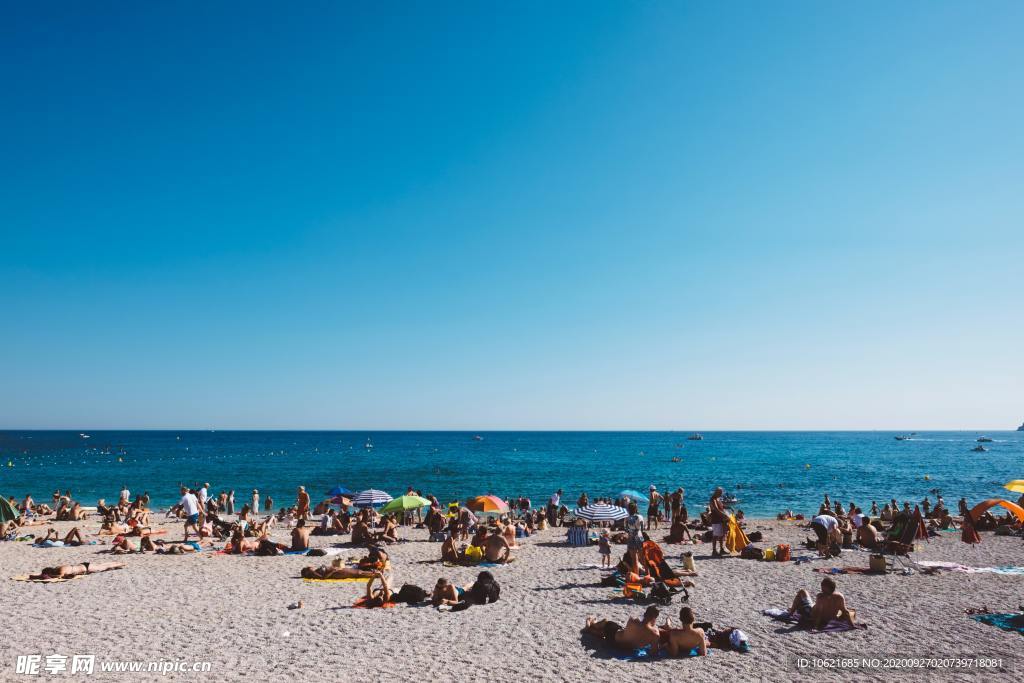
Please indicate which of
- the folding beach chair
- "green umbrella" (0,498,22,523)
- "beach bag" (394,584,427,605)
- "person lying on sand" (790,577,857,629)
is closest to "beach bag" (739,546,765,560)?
the folding beach chair

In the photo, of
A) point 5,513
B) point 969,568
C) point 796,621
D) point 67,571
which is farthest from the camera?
point 5,513

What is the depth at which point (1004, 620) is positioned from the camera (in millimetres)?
10891

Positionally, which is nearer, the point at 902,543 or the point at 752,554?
the point at 902,543

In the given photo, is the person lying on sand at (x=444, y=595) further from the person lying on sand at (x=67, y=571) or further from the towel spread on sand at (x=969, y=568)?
the towel spread on sand at (x=969, y=568)

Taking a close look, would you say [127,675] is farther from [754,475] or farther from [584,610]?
[754,475]

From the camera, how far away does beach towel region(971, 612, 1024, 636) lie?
10438mm

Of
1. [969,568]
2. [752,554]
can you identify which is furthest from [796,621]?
[969,568]

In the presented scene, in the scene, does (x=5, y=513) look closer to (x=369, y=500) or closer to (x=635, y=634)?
(x=369, y=500)

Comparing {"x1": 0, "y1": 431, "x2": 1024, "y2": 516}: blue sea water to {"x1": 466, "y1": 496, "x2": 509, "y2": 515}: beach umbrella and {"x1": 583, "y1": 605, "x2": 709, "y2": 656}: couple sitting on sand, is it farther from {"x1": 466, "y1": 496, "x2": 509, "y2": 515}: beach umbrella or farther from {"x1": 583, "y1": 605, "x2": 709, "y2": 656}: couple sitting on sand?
{"x1": 583, "y1": 605, "x2": 709, "y2": 656}: couple sitting on sand

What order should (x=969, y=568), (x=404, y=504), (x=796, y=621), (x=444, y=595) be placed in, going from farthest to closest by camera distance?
(x=404, y=504) → (x=969, y=568) → (x=444, y=595) → (x=796, y=621)

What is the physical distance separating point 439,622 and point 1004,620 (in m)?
10.8

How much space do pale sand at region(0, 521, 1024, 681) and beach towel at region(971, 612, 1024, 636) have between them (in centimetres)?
28

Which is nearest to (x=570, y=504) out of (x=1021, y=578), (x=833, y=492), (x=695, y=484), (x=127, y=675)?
(x=695, y=484)

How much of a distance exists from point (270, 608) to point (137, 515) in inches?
667
